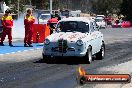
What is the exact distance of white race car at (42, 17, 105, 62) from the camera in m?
14.9

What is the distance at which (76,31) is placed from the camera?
1584 centimetres

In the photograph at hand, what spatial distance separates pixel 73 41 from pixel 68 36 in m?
0.37

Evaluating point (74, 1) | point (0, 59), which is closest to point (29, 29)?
point (0, 59)

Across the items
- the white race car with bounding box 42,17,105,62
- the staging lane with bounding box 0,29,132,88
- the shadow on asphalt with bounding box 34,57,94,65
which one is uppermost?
the white race car with bounding box 42,17,105,62

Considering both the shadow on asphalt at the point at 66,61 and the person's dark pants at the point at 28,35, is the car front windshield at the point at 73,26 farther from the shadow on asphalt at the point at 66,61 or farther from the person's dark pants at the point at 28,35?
the person's dark pants at the point at 28,35

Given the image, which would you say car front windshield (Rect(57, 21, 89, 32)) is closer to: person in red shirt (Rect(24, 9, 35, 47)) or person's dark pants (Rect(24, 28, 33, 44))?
person in red shirt (Rect(24, 9, 35, 47))

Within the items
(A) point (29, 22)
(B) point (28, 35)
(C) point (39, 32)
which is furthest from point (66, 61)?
(C) point (39, 32)

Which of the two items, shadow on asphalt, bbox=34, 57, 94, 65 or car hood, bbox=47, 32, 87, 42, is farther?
shadow on asphalt, bbox=34, 57, 94, 65

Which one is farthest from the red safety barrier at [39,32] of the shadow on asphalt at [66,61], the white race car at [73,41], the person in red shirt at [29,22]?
the white race car at [73,41]

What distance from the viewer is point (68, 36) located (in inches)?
594

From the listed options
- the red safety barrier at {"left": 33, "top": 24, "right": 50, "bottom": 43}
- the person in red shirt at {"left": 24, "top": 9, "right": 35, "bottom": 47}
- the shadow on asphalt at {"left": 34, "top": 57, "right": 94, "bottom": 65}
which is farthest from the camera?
the red safety barrier at {"left": 33, "top": 24, "right": 50, "bottom": 43}

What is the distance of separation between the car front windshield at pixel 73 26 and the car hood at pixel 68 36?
43 cm

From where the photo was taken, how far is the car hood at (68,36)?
1489 centimetres

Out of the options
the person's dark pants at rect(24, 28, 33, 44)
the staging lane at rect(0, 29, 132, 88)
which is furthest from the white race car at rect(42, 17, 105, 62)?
the person's dark pants at rect(24, 28, 33, 44)
